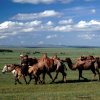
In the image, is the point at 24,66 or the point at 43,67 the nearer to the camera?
the point at 24,66

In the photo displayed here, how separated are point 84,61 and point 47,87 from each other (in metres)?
5.81

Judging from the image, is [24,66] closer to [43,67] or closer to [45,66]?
[43,67]

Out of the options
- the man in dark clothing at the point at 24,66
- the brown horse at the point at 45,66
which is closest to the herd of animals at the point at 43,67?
the brown horse at the point at 45,66

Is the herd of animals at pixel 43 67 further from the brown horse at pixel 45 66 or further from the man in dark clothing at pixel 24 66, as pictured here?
the man in dark clothing at pixel 24 66

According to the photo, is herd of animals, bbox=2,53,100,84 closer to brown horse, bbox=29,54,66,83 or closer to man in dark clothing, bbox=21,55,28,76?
brown horse, bbox=29,54,66,83

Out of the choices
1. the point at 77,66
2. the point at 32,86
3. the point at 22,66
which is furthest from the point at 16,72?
the point at 77,66

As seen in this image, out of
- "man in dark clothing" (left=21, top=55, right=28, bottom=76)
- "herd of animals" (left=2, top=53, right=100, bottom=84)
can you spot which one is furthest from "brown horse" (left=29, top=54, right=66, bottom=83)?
"man in dark clothing" (left=21, top=55, right=28, bottom=76)

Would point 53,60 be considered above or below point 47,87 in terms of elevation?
above

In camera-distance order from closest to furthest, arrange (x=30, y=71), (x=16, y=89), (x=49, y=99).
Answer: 1. (x=49, y=99)
2. (x=16, y=89)
3. (x=30, y=71)

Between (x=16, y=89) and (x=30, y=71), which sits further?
(x=30, y=71)

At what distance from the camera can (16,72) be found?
2694 cm

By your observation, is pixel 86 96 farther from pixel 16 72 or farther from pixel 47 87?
pixel 16 72

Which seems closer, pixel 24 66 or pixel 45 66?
pixel 24 66

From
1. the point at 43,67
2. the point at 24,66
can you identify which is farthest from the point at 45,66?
the point at 24,66
